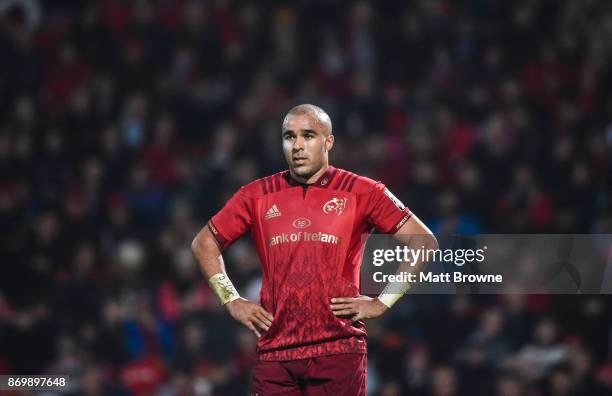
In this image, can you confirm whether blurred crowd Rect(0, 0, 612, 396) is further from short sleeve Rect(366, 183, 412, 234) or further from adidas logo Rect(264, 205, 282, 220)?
adidas logo Rect(264, 205, 282, 220)

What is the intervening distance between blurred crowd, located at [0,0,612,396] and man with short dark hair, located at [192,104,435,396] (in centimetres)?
445

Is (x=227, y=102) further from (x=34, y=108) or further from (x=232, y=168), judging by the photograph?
(x=34, y=108)

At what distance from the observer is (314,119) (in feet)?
18.0

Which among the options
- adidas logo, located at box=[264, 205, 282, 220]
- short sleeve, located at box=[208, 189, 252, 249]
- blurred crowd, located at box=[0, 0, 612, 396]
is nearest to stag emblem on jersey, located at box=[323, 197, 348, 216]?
adidas logo, located at box=[264, 205, 282, 220]

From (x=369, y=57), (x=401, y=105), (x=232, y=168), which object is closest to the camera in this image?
(x=232, y=168)

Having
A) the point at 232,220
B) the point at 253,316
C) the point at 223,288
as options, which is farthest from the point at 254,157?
the point at 253,316

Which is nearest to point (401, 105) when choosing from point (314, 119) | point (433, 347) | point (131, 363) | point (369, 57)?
point (369, 57)

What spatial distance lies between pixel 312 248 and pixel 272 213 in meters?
0.33

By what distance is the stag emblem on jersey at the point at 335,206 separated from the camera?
5.47m

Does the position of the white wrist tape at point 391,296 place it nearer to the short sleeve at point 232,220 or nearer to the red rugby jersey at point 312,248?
the red rugby jersey at point 312,248

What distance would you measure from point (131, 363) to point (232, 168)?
2.93 meters

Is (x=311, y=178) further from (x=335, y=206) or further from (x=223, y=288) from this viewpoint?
(x=223, y=288)

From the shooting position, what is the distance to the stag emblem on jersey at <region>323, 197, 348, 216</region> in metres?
5.47

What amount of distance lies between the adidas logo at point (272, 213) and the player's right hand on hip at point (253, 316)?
0.48 metres
